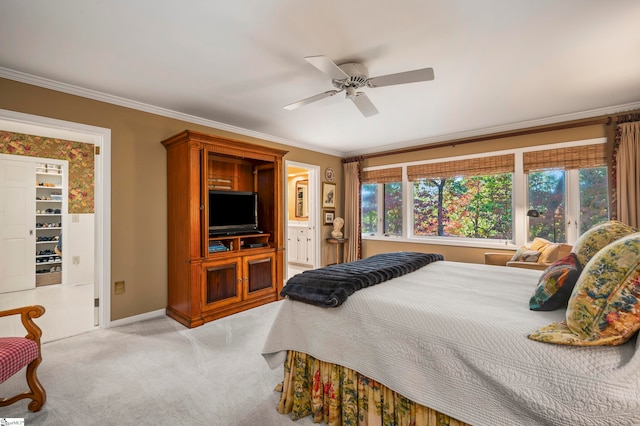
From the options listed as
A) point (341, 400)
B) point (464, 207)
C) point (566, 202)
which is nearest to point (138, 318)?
point (341, 400)

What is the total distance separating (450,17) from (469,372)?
2062mm

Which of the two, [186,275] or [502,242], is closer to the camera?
[186,275]

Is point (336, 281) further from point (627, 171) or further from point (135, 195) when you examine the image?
point (627, 171)

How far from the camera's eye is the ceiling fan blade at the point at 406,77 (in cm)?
206

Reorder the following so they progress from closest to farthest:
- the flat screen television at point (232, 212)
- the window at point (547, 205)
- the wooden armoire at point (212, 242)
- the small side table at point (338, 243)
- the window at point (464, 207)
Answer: the wooden armoire at point (212, 242), the flat screen television at point (232, 212), the window at point (547, 205), the window at point (464, 207), the small side table at point (338, 243)

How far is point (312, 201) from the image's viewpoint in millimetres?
5531

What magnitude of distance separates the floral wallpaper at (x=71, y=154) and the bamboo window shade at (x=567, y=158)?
285 inches

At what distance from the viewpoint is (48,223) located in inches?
202

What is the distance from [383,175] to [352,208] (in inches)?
35.5

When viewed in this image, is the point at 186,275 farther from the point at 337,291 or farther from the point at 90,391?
the point at 337,291

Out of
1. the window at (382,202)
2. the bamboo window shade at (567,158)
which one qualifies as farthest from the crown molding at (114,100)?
the bamboo window shade at (567,158)

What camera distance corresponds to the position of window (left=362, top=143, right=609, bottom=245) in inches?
145

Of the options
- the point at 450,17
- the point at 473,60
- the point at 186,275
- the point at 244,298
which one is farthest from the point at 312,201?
the point at 450,17

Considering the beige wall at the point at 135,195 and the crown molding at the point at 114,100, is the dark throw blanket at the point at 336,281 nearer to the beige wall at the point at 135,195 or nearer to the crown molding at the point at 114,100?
the beige wall at the point at 135,195
